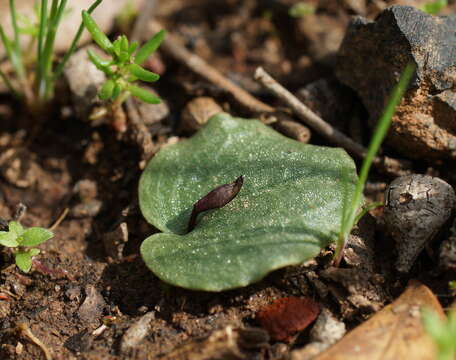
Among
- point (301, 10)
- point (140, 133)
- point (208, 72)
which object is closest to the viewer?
point (140, 133)

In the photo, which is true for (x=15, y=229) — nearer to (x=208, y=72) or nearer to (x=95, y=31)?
(x=95, y=31)

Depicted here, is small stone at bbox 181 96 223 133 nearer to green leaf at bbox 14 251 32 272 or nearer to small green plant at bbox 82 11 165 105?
small green plant at bbox 82 11 165 105

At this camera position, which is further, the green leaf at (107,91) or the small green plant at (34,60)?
the small green plant at (34,60)

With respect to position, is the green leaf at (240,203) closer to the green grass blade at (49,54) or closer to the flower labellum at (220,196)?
the flower labellum at (220,196)

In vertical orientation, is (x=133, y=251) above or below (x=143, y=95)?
below

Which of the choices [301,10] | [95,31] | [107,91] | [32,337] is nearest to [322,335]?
[32,337]

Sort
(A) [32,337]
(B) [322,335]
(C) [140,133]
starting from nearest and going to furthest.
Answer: (B) [322,335]
(A) [32,337]
(C) [140,133]

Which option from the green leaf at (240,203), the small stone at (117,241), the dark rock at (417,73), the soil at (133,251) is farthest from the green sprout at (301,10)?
the small stone at (117,241)
